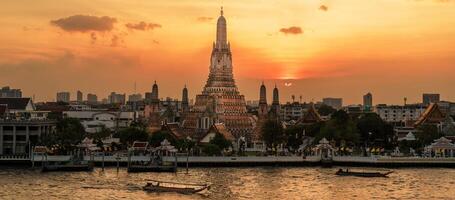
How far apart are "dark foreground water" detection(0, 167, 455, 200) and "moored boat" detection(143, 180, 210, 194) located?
70 centimetres

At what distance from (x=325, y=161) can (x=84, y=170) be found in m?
20.2

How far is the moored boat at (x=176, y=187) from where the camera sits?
51312 mm

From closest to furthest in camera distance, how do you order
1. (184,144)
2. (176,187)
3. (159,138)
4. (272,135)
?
(176,187) < (184,144) < (159,138) < (272,135)

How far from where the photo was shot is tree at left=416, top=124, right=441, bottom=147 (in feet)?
272

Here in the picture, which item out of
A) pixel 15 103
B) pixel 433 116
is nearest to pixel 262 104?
pixel 433 116

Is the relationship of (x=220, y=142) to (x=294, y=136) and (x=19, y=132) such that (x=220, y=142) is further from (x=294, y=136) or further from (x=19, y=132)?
(x=19, y=132)

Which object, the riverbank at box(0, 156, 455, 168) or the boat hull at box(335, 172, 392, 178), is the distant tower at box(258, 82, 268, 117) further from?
the boat hull at box(335, 172, 392, 178)

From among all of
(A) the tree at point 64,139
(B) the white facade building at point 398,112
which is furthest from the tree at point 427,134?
(B) the white facade building at point 398,112

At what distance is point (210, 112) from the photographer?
3986 inches

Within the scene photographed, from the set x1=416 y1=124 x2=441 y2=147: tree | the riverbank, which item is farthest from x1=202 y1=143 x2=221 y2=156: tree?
x1=416 y1=124 x2=441 y2=147: tree

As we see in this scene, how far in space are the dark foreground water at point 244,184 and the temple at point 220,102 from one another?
3162 centimetres

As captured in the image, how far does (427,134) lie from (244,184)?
113 ft

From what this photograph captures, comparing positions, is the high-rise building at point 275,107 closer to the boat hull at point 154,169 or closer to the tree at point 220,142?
the tree at point 220,142

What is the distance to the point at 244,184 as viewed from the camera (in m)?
56.2
